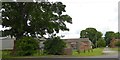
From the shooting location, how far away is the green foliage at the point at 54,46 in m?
27.4

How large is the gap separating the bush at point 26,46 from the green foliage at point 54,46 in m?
1.54

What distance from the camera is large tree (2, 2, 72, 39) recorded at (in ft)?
75.3

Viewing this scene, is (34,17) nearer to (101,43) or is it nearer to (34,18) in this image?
(34,18)

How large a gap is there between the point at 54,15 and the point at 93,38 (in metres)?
52.8

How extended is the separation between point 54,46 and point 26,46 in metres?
3.57

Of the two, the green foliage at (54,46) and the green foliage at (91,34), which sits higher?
the green foliage at (91,34)

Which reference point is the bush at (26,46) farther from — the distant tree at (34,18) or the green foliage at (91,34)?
the green foliage at (91,34)

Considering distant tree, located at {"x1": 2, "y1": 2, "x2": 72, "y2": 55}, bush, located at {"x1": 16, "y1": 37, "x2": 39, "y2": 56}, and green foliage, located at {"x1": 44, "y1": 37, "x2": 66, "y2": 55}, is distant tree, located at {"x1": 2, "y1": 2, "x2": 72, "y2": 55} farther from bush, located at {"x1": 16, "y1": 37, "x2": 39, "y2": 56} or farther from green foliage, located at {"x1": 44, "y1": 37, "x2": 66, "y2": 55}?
green foliage, located at {"x1": 44, "y1": 37, "x2": 66, "y2": 55}

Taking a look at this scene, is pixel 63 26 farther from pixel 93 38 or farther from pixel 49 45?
pixel 93 38

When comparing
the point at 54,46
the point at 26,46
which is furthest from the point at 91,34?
the point at 26,46

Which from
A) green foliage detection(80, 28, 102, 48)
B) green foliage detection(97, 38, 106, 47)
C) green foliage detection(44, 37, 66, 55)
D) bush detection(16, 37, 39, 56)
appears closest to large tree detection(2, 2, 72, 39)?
bush detection(16, 37, 39, 56)

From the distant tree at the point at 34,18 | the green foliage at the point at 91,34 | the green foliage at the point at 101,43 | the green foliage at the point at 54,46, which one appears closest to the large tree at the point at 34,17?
the distant tree at the point at 34,18

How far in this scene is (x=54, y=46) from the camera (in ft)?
92.3

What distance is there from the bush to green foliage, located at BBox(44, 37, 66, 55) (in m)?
1.54
